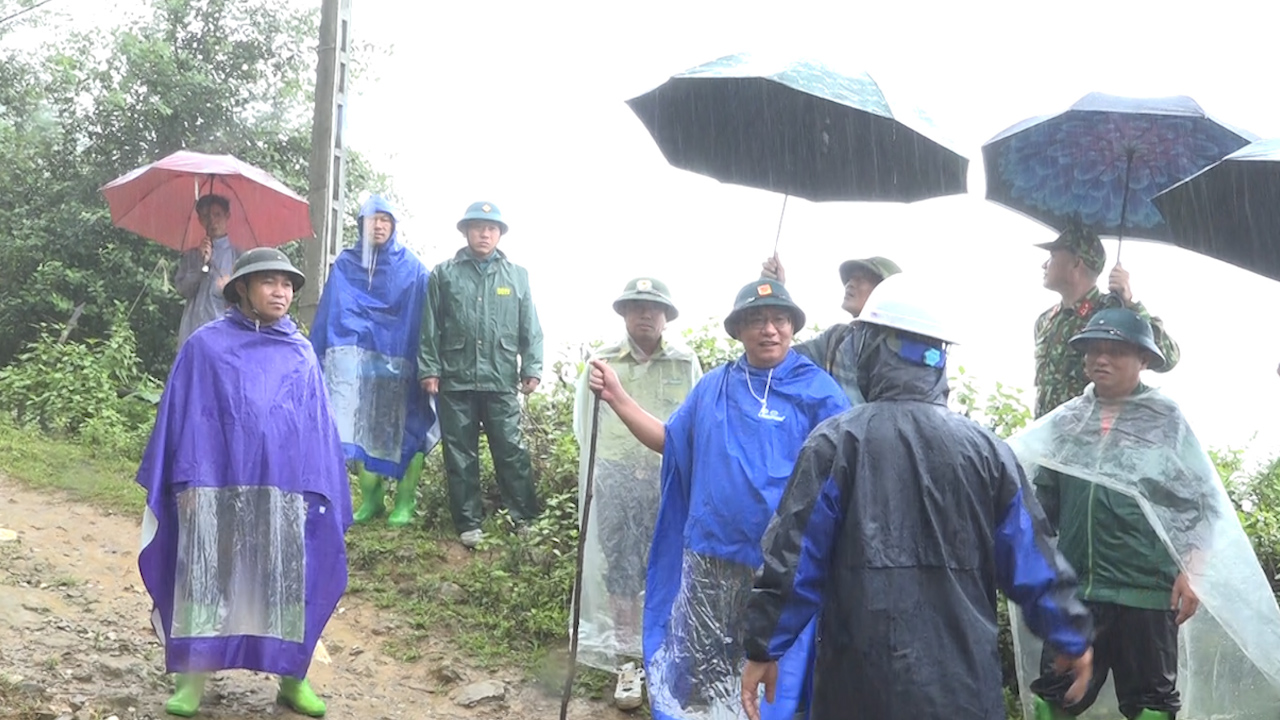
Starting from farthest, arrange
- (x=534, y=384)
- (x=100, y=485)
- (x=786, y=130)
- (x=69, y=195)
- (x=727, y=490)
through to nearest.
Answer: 1. (x=69, y=195)
2. (x=100, y=485)
3. (x=534, y=384)
4. (x=786, y=130)
5. (x=727, y=490)

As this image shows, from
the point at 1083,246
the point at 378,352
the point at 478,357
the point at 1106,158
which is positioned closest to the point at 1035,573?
the point at 1083,246

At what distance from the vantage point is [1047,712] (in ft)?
14.2

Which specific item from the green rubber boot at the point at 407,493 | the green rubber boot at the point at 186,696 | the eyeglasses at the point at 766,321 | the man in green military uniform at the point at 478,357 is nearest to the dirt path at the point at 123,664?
the green rubber boot at the point at 186,696

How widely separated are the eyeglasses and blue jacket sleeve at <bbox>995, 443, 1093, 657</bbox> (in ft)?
4.94

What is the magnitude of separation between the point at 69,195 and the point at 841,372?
10402mm

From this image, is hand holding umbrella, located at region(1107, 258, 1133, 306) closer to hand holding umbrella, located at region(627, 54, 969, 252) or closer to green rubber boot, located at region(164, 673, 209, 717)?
hand holding umbrella, located at region(627, 54, 969, 252)

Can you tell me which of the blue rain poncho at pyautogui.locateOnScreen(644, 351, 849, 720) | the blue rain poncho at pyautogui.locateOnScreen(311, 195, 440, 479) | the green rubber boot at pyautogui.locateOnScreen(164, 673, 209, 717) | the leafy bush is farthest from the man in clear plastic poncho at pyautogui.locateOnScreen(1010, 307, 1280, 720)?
the leafy bush

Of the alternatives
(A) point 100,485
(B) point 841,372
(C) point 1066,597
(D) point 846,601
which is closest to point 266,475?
(B) point 841,372

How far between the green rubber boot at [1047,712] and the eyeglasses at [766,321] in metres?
1.59

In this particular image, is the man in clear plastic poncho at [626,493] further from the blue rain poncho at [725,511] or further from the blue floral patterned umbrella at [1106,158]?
the blue floral patterned umbrella at [1106,158]

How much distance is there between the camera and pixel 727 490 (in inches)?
165

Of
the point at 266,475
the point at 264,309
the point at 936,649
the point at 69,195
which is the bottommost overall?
the point at 936,649

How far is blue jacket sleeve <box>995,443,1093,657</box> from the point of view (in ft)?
9.49

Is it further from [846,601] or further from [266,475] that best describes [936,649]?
[266,475]
